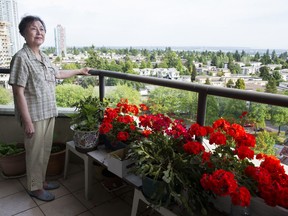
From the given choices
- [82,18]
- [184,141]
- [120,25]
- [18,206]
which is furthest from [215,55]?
[120,25]

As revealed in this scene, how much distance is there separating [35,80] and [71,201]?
3.88 ft

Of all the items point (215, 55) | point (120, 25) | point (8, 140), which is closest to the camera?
point (8, 140)

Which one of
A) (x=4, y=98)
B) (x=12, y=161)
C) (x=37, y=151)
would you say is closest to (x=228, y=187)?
(x=37, y=151)

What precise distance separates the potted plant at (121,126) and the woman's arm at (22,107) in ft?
2.01

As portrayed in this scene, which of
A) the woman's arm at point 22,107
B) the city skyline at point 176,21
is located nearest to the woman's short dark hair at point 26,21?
the woman's arm at point 22,107

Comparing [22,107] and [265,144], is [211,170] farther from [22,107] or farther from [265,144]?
[22,107]

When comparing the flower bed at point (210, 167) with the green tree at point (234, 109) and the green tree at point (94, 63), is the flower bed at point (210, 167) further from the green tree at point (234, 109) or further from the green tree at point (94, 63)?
the green tree at point (94, 63)

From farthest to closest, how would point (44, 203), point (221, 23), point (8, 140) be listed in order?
point (221, 23) < point (8, 140) < point (44, 203)

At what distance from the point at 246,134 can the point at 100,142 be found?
1.41 metres

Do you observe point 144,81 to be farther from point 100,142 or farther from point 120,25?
point 120,25

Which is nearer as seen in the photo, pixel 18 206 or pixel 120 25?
pixel 18 206

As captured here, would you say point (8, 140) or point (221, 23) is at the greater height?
point (221, 23)

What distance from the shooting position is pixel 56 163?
2.54 meters

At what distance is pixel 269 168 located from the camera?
1097 mm
